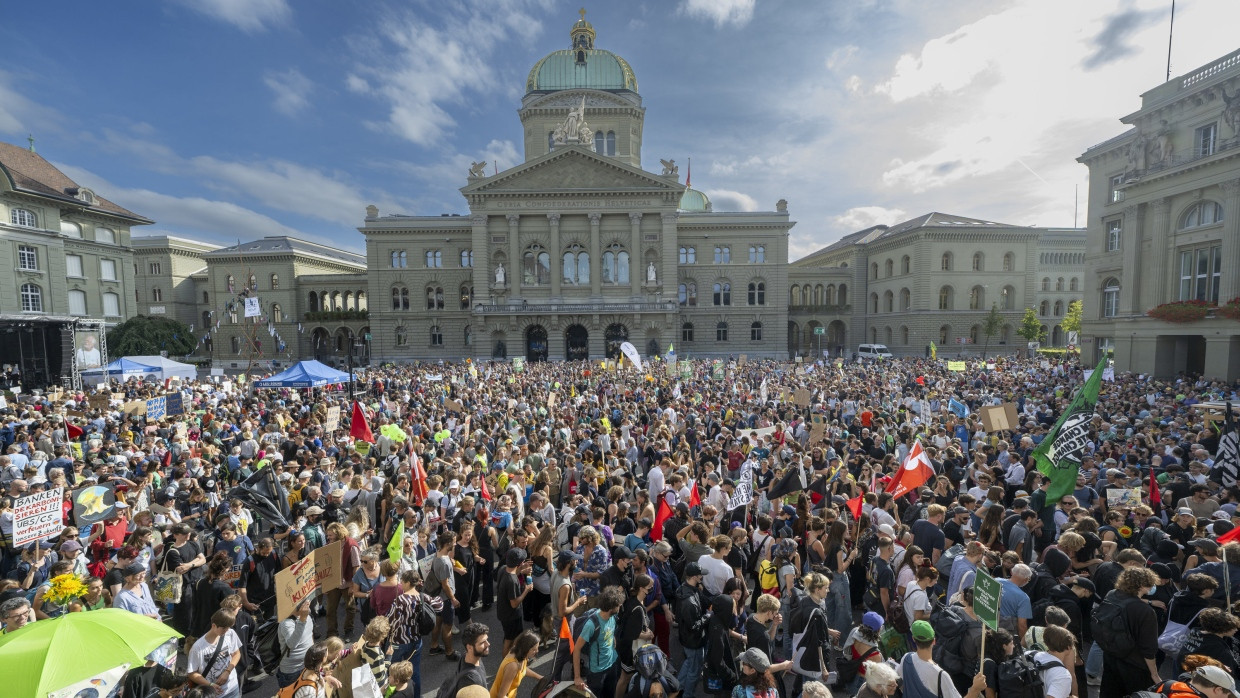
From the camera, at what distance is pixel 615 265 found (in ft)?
169

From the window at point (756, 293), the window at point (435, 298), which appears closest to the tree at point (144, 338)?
the window at point (435, 298)

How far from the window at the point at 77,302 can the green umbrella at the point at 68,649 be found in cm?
5046

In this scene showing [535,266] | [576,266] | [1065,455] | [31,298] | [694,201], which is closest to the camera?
[1065,455]

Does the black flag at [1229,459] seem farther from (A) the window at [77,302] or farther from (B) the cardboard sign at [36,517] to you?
(A) the window at [77,302]

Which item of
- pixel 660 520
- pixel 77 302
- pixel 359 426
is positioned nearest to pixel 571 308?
pixel 359 426

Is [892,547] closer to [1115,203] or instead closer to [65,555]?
[65,555]

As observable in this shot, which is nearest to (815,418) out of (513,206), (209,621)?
(209,621)

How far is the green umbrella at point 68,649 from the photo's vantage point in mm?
3521

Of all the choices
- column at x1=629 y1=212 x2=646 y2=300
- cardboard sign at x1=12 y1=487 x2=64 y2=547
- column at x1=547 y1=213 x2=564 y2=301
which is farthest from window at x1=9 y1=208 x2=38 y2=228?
cardboard sign at x1=12 y1=487 x2=64 y2=547

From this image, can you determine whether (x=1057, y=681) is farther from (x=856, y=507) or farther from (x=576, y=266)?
(x=576, y=266)

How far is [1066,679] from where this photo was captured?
4.26 meters

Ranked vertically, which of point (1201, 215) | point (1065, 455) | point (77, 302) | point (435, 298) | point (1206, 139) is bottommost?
point (1065, 455)

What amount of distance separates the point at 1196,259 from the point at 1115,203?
7.15 metres

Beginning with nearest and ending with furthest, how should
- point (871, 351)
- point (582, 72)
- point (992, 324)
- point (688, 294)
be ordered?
1. point (871, 351)
2. point (992, 324)
3. point (688, 294)
4. point (582, 72)
